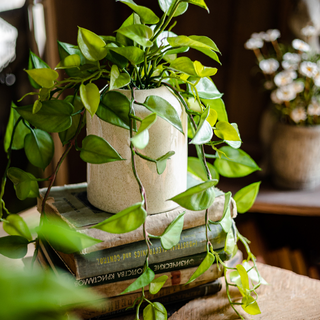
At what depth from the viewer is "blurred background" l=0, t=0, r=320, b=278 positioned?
1161 mm

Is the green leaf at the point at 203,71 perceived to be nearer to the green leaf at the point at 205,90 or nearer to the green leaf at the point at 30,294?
the green leaf at the point at 205,90

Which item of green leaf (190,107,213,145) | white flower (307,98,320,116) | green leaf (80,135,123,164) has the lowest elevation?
white flower (307,98,320,116)

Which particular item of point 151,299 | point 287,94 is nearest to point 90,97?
point 151,299

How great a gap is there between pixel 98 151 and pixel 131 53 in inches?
5.4

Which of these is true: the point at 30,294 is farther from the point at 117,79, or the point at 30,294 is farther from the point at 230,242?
the point at 230,242

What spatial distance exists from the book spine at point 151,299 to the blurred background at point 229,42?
687mm

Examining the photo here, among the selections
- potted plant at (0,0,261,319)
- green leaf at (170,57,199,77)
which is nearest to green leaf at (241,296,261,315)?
potted plant at (0,0,261,319)

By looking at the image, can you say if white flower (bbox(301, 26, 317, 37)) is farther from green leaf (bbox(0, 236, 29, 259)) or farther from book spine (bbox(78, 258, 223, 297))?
green leaf (bbox(0, 236, 29, 259))

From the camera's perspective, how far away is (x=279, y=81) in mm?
1166

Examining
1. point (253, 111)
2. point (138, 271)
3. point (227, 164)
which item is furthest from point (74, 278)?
point (253, 111)

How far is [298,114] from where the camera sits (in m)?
1.15

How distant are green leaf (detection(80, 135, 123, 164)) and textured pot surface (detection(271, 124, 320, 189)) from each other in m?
0.89

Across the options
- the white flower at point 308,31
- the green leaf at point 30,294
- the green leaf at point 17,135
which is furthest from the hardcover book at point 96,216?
the white flower at point 308,31

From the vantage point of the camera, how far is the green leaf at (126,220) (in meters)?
0.38
